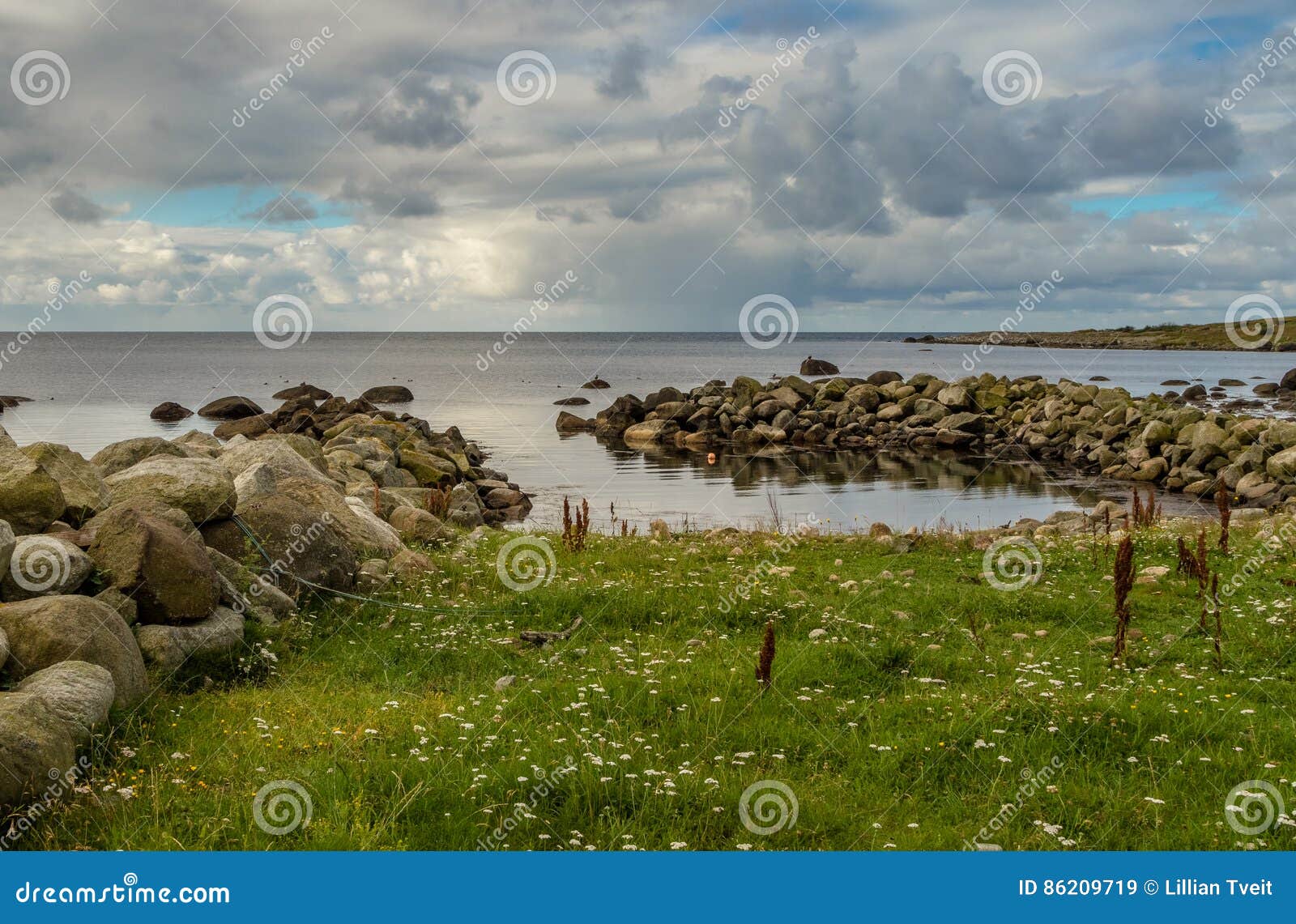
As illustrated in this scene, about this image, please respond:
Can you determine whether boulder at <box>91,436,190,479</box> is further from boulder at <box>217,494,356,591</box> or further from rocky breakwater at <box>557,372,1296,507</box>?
rocky breakwater at <box>557,372,1296,507</box>

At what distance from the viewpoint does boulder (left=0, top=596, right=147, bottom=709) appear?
24.8 feet

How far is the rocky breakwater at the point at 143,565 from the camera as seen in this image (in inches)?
283

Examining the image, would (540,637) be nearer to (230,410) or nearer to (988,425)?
(988,425)

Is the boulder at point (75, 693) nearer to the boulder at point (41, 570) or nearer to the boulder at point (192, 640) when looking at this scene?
the boulder at point (192, 640)

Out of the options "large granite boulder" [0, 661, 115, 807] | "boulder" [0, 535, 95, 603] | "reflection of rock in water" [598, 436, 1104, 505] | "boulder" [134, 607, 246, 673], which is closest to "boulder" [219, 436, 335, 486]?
"boulder" [134, 607, 246, 673]

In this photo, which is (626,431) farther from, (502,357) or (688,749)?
(502,357)

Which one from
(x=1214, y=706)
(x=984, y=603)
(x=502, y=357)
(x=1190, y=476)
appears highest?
(x=502, y=357)

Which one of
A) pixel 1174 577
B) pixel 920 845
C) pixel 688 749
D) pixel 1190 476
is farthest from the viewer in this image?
pixel 1190 476

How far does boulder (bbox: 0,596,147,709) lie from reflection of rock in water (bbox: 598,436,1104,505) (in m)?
26.2

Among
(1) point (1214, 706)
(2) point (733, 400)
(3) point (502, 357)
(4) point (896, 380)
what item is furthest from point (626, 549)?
(3) point (502, 357)

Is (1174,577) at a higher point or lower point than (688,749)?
higher

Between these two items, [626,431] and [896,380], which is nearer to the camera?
[626,431]

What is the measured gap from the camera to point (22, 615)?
7.78 metres

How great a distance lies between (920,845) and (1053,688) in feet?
11.0
